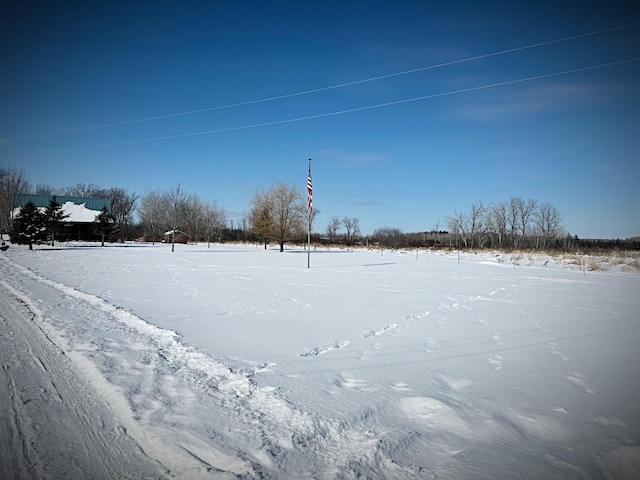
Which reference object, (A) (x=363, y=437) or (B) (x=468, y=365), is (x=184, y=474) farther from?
(B) (x=468, y=365)

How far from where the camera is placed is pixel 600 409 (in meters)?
3.51

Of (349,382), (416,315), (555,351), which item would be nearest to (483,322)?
(416,315)

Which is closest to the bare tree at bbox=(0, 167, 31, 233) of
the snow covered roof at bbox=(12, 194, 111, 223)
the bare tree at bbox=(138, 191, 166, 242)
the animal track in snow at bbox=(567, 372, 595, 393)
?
the snow covered roof at bbox=(12, 194, 111, 223)

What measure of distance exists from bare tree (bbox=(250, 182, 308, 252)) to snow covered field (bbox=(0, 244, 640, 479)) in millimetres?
38120

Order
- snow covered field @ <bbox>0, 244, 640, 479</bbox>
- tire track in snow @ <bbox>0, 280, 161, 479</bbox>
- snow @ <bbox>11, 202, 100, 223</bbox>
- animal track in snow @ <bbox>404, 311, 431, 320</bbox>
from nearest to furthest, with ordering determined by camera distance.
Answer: tire track in snow @ <bbox>0, 280, 161, 479</bbox>
snow covered field @ <bbox>0, 244, 640, 479</bbox>
animal track in snow @ <bbox>404, 311, 431, 320</bbox>
snow @ <bbox>11, 202, 100, 223</bbox>

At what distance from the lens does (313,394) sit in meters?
3.71

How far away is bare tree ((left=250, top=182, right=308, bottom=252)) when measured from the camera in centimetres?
4577

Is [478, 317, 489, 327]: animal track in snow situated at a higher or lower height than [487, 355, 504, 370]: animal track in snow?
higher

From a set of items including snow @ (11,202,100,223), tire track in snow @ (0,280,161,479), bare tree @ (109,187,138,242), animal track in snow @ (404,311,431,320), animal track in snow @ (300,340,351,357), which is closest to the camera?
tire track in snow @ (0,280,161,479)

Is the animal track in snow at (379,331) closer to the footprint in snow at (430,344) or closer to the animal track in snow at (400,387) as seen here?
the footprint in snow at (430,344)

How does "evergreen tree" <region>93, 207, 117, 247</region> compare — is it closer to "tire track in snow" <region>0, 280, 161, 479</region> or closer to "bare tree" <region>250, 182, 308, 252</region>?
"bare tree" <region>250, 182, 308, 252</region>

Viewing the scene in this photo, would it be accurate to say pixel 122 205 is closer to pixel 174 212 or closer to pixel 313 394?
pixel 174 212

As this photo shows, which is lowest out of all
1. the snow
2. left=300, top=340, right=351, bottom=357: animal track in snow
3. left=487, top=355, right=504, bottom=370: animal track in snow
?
left=487, top=355, right=504, bottom=370: animal track in snow

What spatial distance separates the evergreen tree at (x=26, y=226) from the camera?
35594mm
